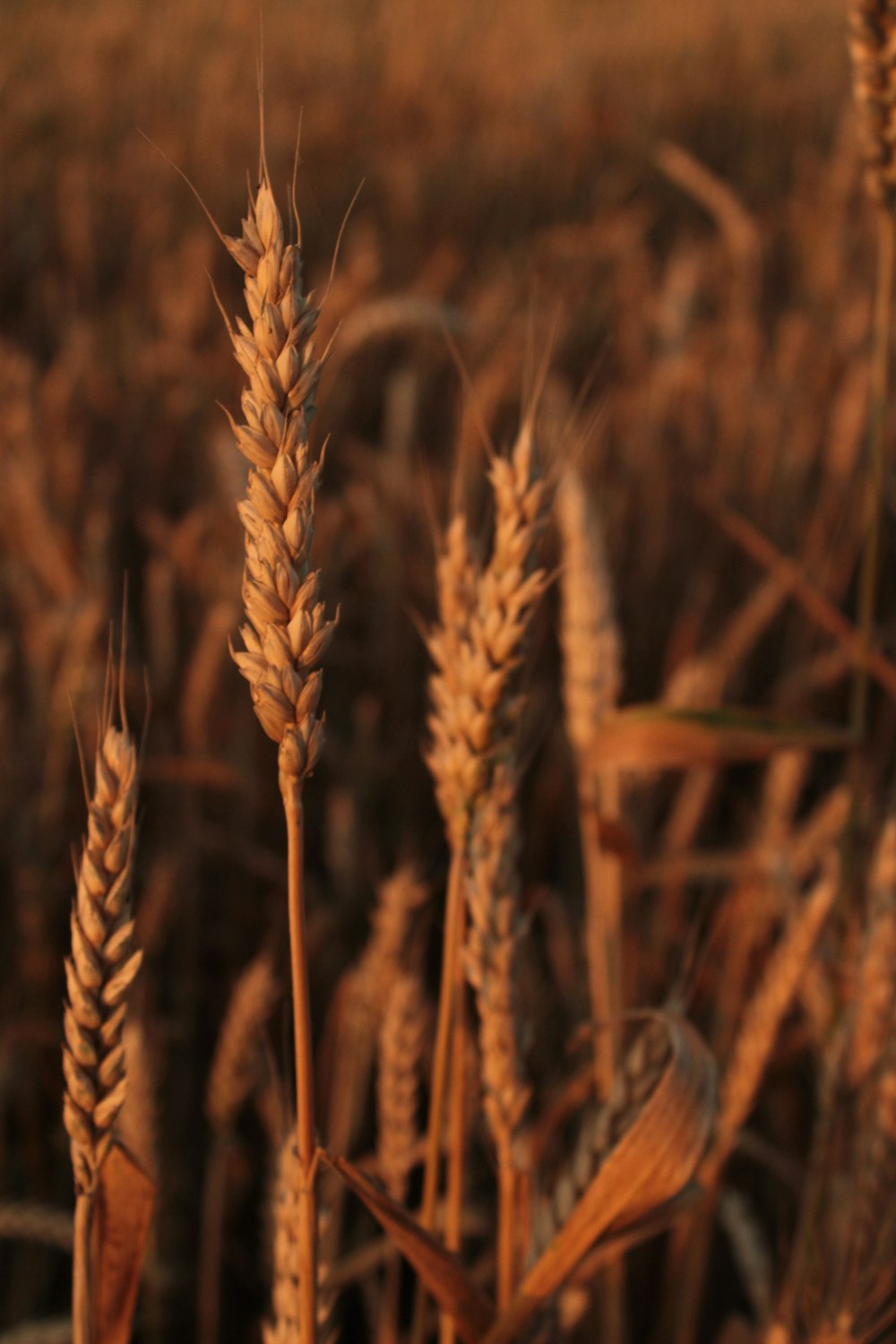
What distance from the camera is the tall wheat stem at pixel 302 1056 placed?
39 cm

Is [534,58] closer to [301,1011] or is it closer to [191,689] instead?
[191,689]

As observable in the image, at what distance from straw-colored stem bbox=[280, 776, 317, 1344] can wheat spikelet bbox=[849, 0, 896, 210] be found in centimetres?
59

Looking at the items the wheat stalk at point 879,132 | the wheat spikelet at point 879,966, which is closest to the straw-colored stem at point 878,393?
the wheat stalk at point 879,132

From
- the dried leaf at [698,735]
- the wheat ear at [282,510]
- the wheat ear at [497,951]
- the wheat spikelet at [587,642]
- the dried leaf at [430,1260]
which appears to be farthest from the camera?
the wheat spikelet at [587,642]

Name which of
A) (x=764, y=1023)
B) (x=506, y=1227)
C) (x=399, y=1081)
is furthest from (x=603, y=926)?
(x=506, y=1227)

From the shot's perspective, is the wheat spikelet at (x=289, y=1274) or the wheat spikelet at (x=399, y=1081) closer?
the wheat spikelet at (x=289, y=1274)

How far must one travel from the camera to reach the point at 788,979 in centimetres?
85

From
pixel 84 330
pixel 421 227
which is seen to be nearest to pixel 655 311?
pixel 421 227

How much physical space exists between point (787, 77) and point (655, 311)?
3354 mm

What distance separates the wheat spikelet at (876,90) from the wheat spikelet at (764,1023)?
1.63 feet

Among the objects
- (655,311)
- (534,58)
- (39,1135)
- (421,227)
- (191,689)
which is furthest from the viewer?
(534,58)

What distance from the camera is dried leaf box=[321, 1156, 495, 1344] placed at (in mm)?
466

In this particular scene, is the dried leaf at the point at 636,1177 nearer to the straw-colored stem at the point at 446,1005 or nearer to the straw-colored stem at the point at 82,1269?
the straw-colored stem at the point at 446,1005

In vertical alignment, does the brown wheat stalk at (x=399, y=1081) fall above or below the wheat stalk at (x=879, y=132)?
below
